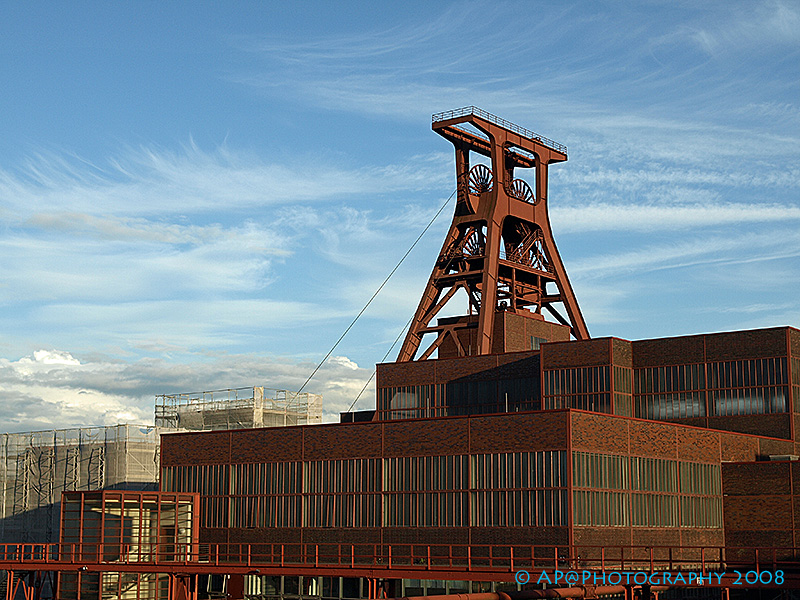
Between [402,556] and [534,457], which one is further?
[534,457]

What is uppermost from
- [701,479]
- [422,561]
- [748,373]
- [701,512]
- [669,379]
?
[748,373]

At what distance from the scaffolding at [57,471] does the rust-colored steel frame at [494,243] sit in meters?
24.3

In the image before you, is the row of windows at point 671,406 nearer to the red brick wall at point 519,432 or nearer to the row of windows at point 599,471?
the row of windows at point 599,471

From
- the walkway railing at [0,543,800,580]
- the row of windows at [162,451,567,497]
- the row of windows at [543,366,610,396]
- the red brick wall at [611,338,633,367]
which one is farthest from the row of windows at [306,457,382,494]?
the red brick wall at [611,338,633,367]

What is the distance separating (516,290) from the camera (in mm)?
66938

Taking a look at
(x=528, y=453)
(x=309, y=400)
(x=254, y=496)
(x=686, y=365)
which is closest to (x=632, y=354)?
(x=686, y=365)

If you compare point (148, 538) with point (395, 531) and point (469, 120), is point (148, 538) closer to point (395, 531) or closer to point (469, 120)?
point (395, 531)

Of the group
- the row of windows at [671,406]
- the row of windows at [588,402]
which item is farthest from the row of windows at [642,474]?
the row of windows at [588,402]

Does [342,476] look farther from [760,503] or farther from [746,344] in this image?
[746,344]

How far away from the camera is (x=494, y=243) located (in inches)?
2594

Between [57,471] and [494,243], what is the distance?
3701 cm

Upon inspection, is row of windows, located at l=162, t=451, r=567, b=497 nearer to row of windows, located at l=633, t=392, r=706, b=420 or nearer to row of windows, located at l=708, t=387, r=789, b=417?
row of windows, located at l=633, t=392, r=706, b=420

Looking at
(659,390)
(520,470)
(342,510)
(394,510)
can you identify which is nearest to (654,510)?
(520,470)

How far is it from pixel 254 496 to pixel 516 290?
23.6m
